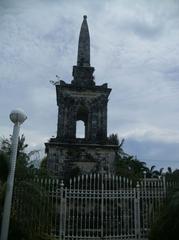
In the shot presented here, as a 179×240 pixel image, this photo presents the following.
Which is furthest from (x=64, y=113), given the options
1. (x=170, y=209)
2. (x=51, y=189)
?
(x=170, y=209)

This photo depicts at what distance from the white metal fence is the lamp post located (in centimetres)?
275

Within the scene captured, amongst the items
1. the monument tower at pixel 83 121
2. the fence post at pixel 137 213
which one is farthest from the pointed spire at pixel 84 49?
the fence post at pixel 137 213

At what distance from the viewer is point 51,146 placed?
1457 cm

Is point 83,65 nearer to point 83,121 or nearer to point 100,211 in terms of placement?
point 83,121

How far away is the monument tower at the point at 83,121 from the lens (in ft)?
47.5

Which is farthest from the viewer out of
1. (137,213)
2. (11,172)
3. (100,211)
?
(100,211)

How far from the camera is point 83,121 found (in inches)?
680

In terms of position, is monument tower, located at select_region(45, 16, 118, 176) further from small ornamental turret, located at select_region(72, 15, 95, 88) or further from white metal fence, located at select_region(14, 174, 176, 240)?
white metal fence, located at select_region(14, 174, 176, 240)

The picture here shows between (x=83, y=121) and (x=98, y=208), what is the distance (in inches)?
265

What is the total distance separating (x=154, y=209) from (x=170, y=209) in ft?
7.08

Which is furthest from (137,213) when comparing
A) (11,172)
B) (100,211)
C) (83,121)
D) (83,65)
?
(83,65)

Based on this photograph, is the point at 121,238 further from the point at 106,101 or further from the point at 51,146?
the point at 106,101

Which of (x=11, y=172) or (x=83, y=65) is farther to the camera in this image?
(x=83, y=65)

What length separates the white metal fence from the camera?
1045 cm
